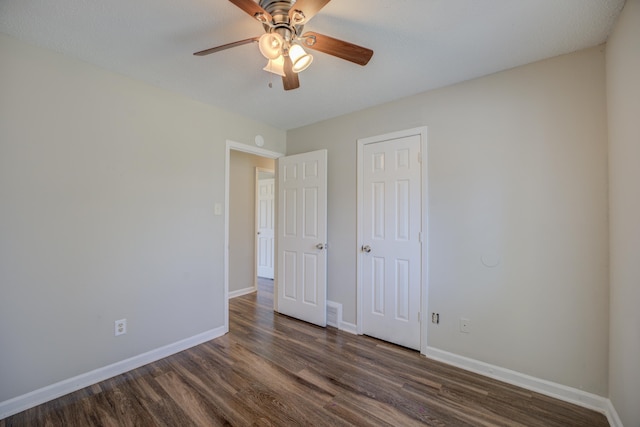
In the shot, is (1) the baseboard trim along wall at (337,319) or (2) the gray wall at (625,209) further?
(1) the baseboard trim along wall at (337,319)

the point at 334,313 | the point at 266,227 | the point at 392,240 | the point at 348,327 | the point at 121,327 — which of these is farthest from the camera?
the point at 266,227

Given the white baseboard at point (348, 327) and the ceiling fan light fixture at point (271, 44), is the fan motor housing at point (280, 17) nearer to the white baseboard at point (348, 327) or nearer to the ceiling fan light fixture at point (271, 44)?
the ceiling fan light fixture at point (271, 44)

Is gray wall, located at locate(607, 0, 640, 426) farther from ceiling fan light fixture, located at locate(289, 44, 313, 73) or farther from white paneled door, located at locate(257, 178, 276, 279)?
white paneled door, located at locate(257, 178, 276, 279)

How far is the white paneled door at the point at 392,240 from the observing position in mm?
2480

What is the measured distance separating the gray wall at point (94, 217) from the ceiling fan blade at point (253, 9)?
1.57 meters

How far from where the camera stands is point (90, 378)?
1.97 m

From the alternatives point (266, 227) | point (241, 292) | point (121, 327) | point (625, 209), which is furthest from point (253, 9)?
point (266, 227)

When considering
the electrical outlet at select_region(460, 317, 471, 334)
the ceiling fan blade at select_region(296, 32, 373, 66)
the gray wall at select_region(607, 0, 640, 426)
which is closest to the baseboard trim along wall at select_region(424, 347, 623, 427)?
the gray wall at select_region(607, 0, 640, 426)


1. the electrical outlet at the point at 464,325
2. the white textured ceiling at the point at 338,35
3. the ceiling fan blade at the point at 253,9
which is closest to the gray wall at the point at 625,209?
the white textured ceiling at the point at 338,35

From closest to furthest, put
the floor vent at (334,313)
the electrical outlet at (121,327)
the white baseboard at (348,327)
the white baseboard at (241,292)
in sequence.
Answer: the electrical outlet at (121,327) → the white baseboard at (348,327) → the floor vent at (334,313) → the white baseboard at (241,292)

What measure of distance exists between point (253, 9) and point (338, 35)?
64cm

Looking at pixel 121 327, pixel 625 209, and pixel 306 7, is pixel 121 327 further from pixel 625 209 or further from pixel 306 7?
pixel 625 209

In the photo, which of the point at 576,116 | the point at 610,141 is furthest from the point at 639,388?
the point at 576,116

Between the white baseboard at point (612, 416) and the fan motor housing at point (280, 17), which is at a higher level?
the fan motor housing at point (280, 17)
